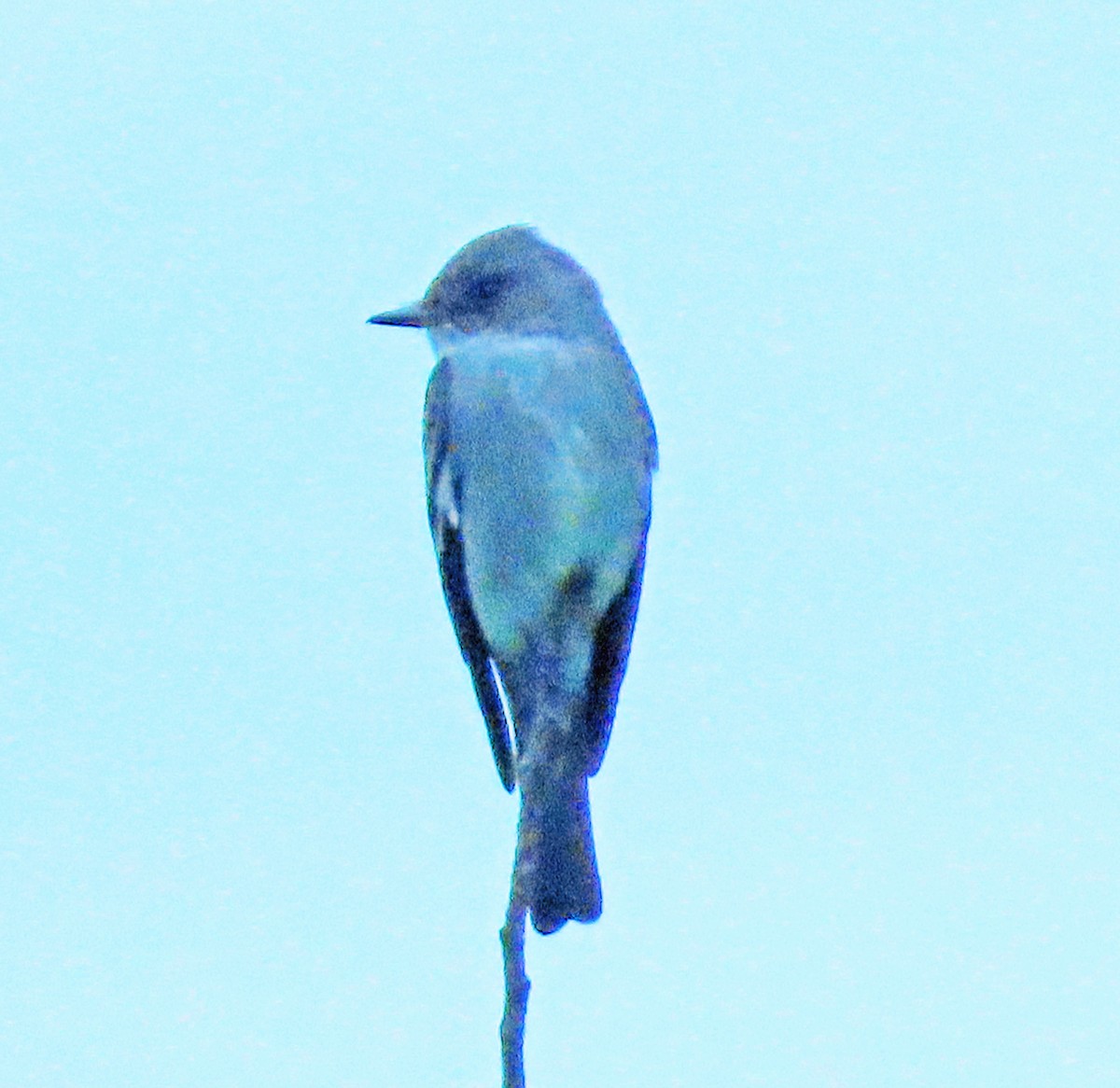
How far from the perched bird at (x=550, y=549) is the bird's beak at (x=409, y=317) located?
68cm

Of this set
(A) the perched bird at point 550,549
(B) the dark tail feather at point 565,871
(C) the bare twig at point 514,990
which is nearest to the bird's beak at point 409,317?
(A) the perched bird at point 550,549

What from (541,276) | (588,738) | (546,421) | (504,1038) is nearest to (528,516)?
(546,421)

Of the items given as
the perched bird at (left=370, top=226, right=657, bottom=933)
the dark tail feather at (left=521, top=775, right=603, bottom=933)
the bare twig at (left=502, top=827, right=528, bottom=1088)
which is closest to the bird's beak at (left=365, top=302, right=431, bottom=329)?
the perched bird at (left=370, top=226, right=657, bottom=933)

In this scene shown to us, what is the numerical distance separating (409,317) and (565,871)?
2.42m

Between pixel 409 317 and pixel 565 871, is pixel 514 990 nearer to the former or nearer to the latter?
pixel 565 871

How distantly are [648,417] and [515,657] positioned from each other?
1.02 metres

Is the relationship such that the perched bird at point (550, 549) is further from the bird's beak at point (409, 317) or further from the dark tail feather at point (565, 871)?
the bird's beak at point (409, 317)

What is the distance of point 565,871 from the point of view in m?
5.93

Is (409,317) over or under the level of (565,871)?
over

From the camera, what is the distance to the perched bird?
6.02 m

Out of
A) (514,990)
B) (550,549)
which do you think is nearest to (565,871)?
(550,549)

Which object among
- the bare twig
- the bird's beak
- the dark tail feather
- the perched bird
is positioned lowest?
the bare twig

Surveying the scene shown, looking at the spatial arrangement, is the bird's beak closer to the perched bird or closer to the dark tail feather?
the perched bird

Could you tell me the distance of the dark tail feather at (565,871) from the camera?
588 cm
